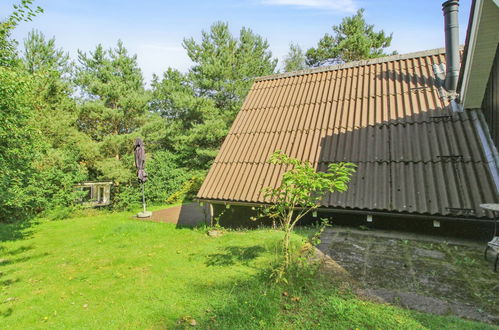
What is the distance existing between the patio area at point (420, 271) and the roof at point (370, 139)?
0.61 meters

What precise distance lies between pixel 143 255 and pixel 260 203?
9.80 feet

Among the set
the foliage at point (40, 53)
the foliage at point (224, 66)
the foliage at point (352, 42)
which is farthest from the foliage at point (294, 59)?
the foliage at point (40, 53)

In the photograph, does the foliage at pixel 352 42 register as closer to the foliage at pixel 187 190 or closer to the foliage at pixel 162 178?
the foliage at pixel 187 190

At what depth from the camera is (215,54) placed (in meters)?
21.4

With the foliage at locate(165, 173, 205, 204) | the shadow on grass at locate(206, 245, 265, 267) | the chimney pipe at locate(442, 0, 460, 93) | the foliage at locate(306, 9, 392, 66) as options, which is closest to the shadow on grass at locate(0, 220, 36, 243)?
the foliage at locate(165, 173, 205, 204)

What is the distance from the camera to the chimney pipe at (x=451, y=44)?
6.38m

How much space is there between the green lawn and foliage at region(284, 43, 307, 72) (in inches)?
1074

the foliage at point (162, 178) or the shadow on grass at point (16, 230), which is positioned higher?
the foliage at point (162, 178)

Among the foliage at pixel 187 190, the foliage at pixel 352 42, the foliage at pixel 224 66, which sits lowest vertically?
the foliage at pixel 187 190

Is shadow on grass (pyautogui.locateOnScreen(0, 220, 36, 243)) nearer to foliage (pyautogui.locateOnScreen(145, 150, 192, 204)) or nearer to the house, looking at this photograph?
foliage (pyautogui.locateOnScreen(145, 150, 192, 204))

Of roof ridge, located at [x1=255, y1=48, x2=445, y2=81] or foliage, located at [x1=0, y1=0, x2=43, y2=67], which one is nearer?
foliage, located at [x1=0, y1=0, x2=43, y2=67]

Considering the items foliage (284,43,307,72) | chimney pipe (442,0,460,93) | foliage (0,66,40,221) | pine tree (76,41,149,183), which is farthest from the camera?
foliage (284,43,307,72)

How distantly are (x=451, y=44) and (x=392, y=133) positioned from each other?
3.19m

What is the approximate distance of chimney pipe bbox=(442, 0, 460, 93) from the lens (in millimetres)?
6383
